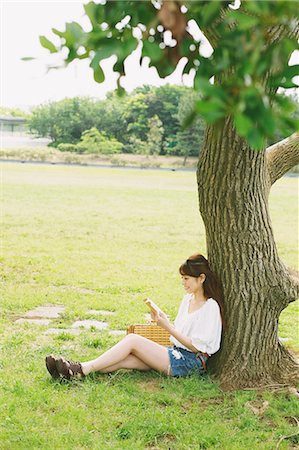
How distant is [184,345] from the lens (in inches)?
169

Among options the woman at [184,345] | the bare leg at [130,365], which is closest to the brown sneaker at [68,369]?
the woman at [184,345]

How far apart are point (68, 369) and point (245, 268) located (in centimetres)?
115

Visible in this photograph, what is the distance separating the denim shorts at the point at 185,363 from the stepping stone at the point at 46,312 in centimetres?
192

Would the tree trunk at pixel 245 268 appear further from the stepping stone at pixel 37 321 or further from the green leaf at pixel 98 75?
the green leaf at pixel 98 75

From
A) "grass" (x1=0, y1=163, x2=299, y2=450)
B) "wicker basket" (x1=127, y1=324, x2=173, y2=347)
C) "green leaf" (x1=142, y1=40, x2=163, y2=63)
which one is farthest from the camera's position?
"wicker basket" (x1=127, y1=324, x2=173, y2=347)

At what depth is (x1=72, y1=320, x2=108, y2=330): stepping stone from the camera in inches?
226

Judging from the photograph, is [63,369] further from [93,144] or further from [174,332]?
[93,144]

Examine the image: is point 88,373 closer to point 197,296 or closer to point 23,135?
point 197,296

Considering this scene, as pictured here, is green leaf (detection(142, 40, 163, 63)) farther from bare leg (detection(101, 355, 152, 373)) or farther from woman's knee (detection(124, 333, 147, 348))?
bare leg (detection(101, 355, 152, 373))

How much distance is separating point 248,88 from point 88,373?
126 inches

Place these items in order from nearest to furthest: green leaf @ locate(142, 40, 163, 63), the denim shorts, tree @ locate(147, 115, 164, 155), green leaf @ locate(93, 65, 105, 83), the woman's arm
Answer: green leaf @ locate(142, 40, 163, 63), green leaf @ locate(93, 65, 105, 83), the woman's arm, the denim shorts, tree @ locate(147, 115, 164, 155)

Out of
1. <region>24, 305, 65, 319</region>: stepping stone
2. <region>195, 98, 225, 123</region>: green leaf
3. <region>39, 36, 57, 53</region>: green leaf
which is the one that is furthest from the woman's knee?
<region>195, 98, 225, 123</region>: green leaf

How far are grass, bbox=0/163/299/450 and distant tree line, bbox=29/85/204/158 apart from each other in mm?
21060

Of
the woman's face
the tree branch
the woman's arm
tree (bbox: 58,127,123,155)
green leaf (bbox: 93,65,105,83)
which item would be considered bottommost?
tree (bbox: 58,127,123,155)
